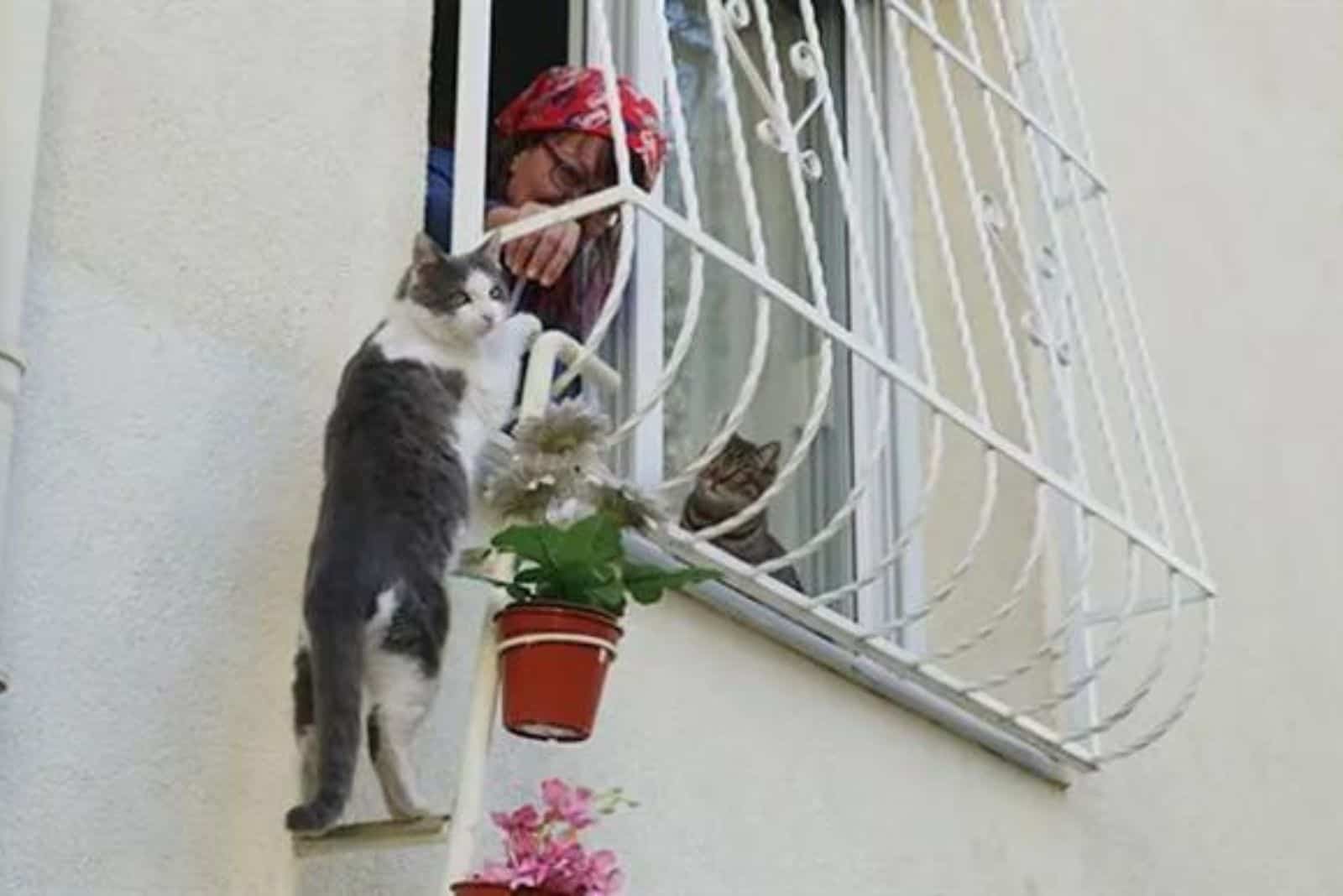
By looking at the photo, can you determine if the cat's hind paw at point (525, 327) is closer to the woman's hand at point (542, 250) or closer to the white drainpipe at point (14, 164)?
the woman's hand at point (542, 250)

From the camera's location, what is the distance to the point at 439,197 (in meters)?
3.38

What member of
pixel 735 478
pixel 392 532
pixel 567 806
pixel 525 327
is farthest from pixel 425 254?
pixel 735 478

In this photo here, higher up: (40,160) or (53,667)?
(40,160)

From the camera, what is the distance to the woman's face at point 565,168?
353cm

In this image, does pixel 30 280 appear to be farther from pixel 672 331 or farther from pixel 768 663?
pixel 672 331

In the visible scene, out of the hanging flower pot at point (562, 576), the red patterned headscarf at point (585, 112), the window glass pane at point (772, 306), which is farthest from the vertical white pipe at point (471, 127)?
the window glass pane at point (772, 306)

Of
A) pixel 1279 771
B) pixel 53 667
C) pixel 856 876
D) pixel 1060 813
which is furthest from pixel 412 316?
pixel 1279 771

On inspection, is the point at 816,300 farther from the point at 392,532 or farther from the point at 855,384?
the point at 392,532

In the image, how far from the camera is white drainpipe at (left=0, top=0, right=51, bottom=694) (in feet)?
7.95

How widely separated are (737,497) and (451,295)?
1181 mm

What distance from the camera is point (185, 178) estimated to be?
275cm

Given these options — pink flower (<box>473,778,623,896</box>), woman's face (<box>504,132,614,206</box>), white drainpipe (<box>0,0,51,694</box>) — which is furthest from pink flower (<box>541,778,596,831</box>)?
woman's face (<box>504,132,614,206</box>)

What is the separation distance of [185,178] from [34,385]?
321 mm

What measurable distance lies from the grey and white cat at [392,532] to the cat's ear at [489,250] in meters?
0.05
